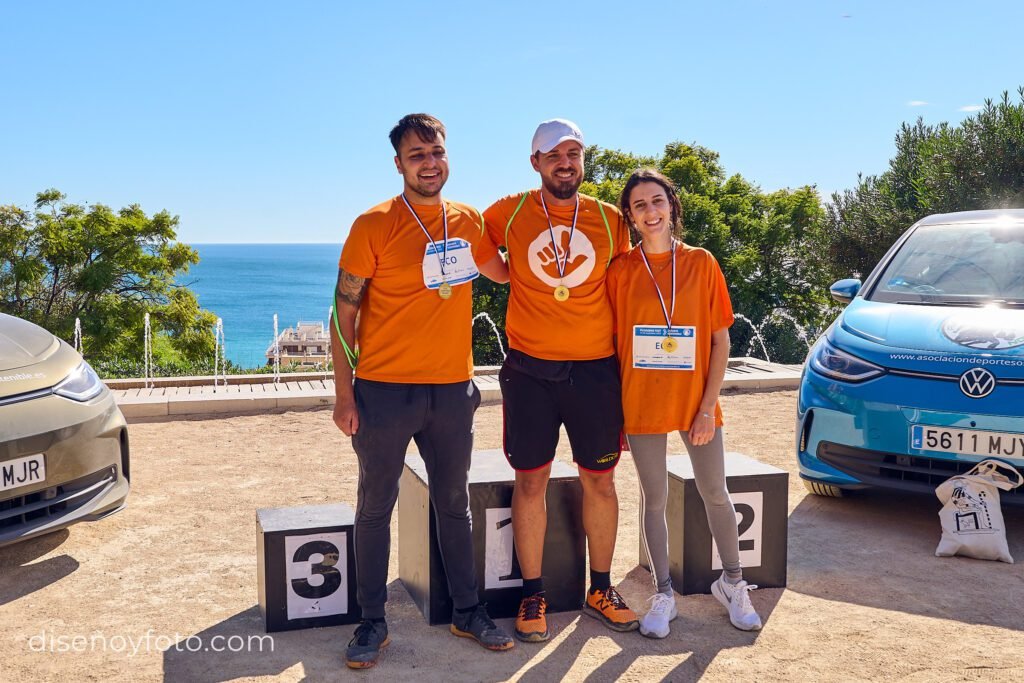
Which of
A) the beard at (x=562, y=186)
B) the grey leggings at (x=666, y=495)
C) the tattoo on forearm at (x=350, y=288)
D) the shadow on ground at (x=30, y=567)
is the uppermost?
the beard at (x=562, y=186)

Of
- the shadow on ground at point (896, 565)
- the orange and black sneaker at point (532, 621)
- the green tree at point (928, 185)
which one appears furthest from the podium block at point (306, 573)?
the green tree at point (928, 185)

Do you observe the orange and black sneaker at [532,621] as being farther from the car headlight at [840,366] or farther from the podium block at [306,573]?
the car headlight at [840,366]

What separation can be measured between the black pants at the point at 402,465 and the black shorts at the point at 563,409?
0.19 m

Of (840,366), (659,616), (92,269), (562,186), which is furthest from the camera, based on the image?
(92,269)

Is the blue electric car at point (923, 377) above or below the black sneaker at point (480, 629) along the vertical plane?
above

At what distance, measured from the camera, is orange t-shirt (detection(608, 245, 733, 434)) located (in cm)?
384

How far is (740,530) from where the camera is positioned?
4.37 m

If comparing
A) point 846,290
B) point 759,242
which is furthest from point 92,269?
Answer: point 846,290

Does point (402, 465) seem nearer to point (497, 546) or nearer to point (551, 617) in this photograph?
point (497, 546)

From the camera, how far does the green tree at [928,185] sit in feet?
61.5

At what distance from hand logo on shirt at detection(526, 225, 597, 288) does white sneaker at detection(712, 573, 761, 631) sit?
1.47 m

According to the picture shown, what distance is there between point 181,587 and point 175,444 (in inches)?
129

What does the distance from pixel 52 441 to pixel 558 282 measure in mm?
2504

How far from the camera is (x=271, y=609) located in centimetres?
390
